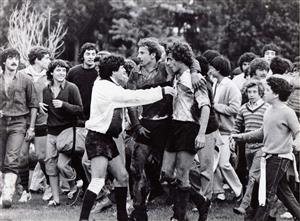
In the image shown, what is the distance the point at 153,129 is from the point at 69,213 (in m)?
1.98

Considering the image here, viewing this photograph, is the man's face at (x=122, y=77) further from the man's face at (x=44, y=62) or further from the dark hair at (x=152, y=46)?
the man's face at (x=44, y=62)

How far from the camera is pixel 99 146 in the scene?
7.33 m

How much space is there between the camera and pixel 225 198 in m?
10.5

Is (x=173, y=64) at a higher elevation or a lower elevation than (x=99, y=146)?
higher

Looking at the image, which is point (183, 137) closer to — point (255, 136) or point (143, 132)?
point (143, 132)

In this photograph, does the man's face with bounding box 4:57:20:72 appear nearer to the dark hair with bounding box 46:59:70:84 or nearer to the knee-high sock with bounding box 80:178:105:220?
the dark hair with bounding box 46:59:70:84

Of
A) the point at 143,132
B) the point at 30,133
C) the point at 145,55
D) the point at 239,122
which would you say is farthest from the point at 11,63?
the point at 239,122

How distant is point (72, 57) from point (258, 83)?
27.1 m

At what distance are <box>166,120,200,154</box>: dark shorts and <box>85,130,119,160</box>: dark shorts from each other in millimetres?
753

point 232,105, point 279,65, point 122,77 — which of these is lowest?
point 232,105

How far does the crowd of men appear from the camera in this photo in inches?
290

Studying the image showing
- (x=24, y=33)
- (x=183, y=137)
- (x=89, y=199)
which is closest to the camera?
(x=89, y=199)

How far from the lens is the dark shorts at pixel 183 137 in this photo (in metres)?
7.54

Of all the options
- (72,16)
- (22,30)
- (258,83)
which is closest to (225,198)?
(258,83)
